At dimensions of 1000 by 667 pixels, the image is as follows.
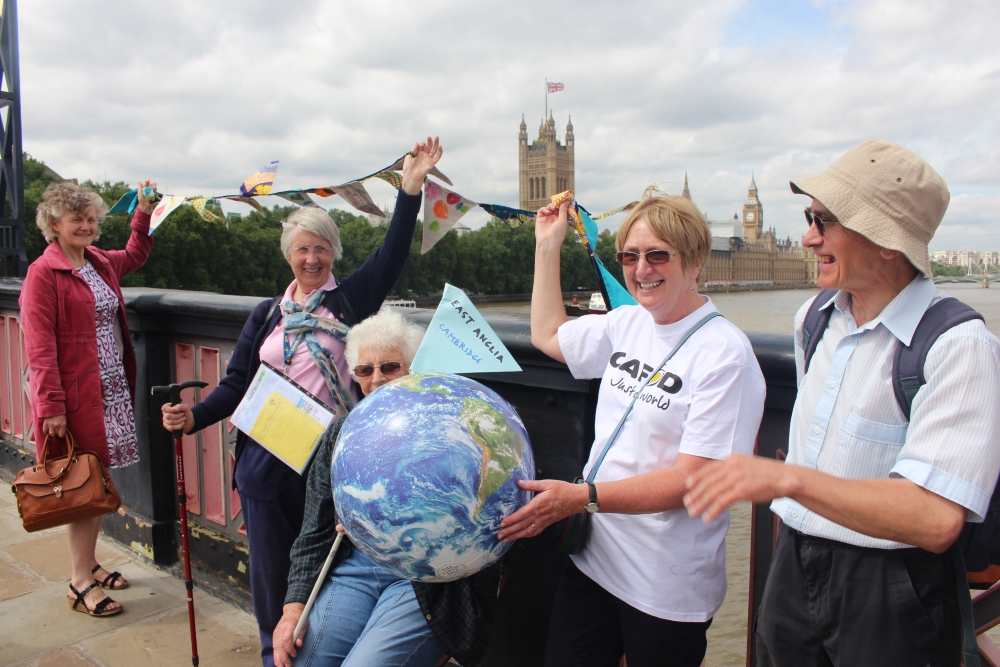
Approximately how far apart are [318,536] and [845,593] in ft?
4.89

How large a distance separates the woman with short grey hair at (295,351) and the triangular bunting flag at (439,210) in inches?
11.0

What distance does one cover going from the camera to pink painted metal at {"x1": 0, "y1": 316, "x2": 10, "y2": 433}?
5551 mm

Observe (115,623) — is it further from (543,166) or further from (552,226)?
(543,166)

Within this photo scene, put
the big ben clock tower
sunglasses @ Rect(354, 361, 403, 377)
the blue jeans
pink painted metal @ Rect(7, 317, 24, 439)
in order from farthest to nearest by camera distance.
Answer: the big ben clock tower → pink painted metal @ Rect(7, 317, 24, 439) → sunglasses @ Rect(354, 361, 403, 377) → the blue jeans

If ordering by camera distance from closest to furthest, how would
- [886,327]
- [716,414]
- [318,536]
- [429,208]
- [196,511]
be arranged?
[886,327] → [716,414] → [318,536] → [429,208] → [196,511]

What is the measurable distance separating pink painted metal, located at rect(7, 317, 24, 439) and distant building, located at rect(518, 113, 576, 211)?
320ft

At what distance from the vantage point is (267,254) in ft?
178

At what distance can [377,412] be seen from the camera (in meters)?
1.79

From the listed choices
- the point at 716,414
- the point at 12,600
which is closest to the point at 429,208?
the point at 716,414

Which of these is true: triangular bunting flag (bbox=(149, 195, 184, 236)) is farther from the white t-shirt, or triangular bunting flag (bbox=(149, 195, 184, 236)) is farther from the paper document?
the white t-shirt

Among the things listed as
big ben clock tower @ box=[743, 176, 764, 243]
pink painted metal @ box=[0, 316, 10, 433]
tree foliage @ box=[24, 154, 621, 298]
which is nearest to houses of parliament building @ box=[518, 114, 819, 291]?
big ben clock tower @ box=[743, 176, 764, 243]

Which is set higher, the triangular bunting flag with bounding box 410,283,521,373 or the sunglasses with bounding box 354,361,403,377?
the triangular bunting flag with bounding box 410,283,521,373

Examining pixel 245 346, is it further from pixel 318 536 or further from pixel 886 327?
pixel 886 327

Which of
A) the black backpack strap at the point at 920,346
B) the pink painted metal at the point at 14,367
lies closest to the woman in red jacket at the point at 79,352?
the pink painted metal at the point at 14,367
